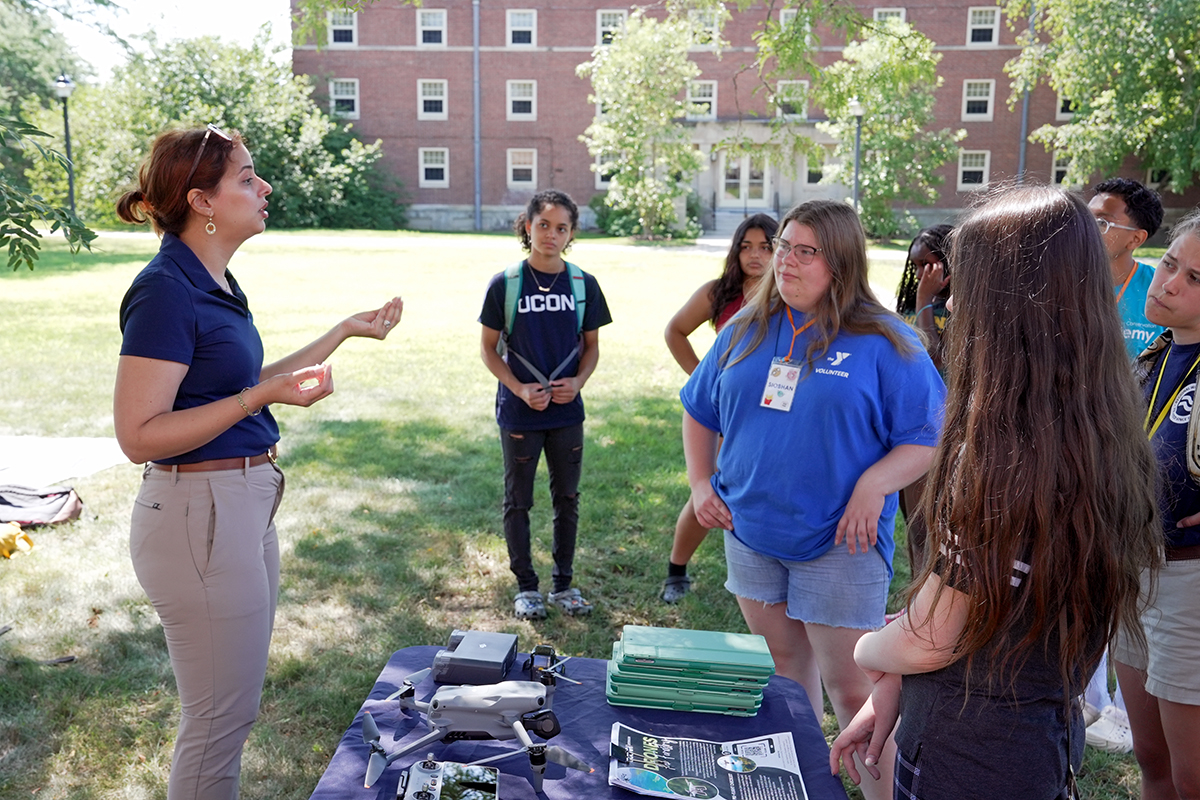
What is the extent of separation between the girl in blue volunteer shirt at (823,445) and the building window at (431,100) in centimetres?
3382

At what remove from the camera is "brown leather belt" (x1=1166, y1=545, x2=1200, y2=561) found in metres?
2.33

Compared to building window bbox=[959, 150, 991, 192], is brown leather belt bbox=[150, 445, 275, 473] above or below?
below

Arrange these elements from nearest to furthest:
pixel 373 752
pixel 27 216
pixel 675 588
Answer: pixel 373 752
pixel 27 216
pixel 675 588

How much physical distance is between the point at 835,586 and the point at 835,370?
0.63 meters

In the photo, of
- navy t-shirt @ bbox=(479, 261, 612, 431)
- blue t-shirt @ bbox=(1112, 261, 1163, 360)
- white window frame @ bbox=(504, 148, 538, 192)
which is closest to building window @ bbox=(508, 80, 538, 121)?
white window frame @ bbox=(504, 148, 538, 192)

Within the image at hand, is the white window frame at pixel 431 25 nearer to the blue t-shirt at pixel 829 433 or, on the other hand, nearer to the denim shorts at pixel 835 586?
the blue t-shirt at pixel 829 433

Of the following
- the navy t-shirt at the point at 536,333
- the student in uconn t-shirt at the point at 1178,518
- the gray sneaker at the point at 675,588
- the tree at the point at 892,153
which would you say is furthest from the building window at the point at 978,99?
the student in uconn t-shirt at the point at 1178,518

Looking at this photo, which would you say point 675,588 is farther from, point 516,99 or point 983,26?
point 983,26

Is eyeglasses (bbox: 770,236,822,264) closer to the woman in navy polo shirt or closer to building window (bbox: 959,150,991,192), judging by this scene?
the woman in navy polo shirt

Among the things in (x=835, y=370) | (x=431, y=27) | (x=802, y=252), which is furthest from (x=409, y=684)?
(x=431, y=27)

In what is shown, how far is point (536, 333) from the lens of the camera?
14.3 ft

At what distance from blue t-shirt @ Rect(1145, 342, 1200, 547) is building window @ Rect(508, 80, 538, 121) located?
1323 inches

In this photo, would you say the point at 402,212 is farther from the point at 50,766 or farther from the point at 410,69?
the point at 50,766

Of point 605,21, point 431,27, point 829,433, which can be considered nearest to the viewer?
point 829,433
